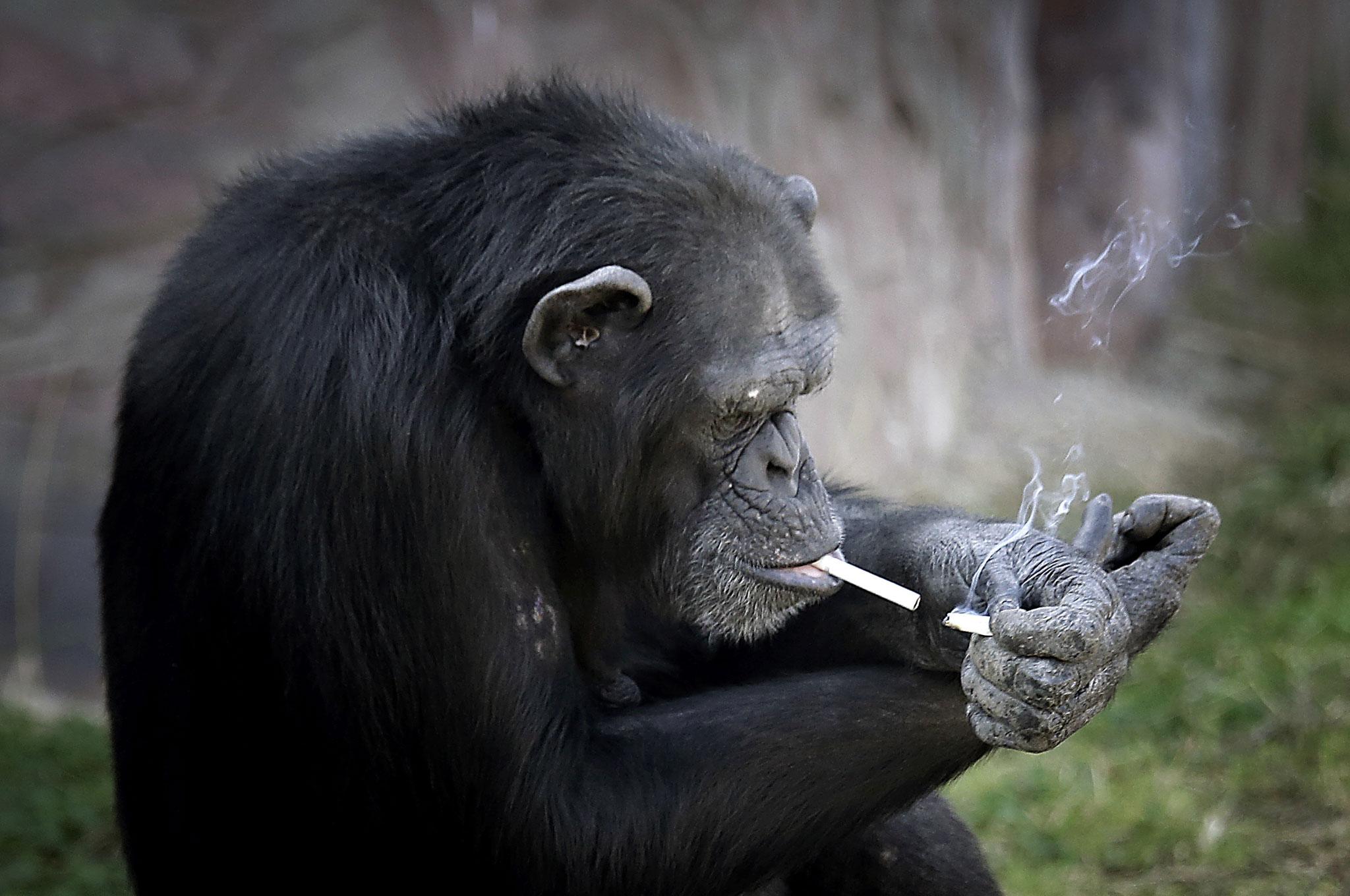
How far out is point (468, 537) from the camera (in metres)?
3.34

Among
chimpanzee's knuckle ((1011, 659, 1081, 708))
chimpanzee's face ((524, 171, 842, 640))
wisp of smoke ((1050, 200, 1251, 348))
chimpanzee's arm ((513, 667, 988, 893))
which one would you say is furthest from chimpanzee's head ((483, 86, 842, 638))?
wisp of smoke ((1050, 200, 1251, 348))

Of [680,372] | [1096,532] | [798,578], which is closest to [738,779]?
[798,578]

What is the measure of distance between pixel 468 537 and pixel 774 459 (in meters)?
0.76

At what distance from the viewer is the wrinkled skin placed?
10.3 feet

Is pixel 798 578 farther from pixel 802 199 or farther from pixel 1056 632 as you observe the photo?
pixel 802 199

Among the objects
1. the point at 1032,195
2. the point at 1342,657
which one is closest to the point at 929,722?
the point at 1342,657

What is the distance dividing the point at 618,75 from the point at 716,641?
4.07 m

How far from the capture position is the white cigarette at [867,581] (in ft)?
11.8

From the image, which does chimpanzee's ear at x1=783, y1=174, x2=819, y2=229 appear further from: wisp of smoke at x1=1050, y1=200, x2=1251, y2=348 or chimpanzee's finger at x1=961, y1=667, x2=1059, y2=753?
wisp of smoke at x1=1050, y1=200, x2=1251, y2=348

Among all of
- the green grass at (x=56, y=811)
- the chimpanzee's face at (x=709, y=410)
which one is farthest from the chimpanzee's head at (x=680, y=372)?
the green grass at (x=56, y=811)

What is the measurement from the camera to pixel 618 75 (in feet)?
24.8

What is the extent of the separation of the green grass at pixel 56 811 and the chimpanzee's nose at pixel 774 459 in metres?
3.01

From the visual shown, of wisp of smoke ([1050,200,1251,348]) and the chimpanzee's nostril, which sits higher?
wisp of smoke ([1050,200,1251,348])

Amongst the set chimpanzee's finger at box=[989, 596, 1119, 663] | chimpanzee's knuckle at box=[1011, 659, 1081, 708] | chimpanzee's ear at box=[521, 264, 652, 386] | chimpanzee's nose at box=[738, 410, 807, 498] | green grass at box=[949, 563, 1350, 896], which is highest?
chimpanzee's ear at box=[521, 264, 652, 386]
